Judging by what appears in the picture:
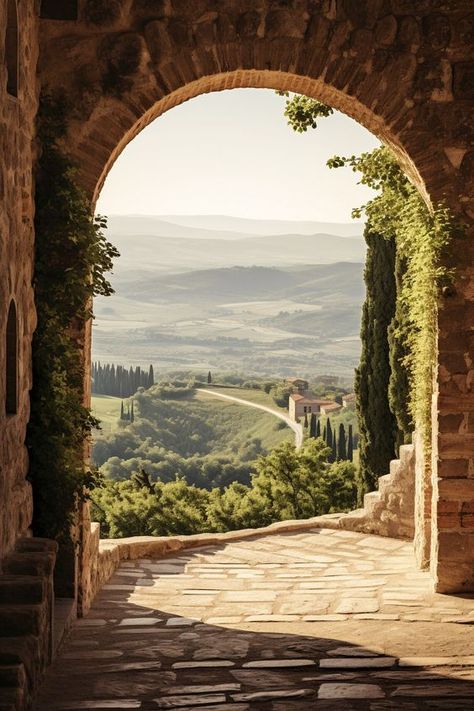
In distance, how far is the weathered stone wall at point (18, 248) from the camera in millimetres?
5496

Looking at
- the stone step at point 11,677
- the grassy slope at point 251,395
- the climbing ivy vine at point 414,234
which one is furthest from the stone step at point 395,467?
the grassy slope at point 251,395

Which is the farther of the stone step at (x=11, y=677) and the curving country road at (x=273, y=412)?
the curving country road at (x=273, y=412)

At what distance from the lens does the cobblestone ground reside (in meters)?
4.62

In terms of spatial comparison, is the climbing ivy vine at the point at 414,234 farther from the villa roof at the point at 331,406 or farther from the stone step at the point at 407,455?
the villa roof at the point at 331,406

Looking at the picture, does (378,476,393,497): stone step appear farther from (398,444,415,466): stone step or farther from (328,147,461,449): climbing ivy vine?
(328,147,461,449): climbing ivy vine

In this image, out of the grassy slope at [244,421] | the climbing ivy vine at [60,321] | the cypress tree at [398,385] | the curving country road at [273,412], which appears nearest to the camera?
the climbing ivy vine at [60,321]

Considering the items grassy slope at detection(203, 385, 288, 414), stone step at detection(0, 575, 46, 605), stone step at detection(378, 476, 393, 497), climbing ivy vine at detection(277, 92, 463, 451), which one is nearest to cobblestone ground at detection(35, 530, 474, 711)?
stone step at detection(0, 575, 46, 605)

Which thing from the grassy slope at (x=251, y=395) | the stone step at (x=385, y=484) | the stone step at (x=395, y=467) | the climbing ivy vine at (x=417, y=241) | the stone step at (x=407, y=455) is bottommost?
the grassy slope at (x=251, y=395)

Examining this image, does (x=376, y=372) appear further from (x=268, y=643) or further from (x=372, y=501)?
(x=268, y=643)

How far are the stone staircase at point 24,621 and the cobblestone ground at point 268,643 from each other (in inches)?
8.4

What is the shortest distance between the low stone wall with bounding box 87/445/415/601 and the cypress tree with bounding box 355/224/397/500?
15.7ft

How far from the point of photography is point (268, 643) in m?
5.77

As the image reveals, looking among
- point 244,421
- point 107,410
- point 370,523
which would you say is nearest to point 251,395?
point 244,421

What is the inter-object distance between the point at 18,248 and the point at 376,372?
11.1 m
